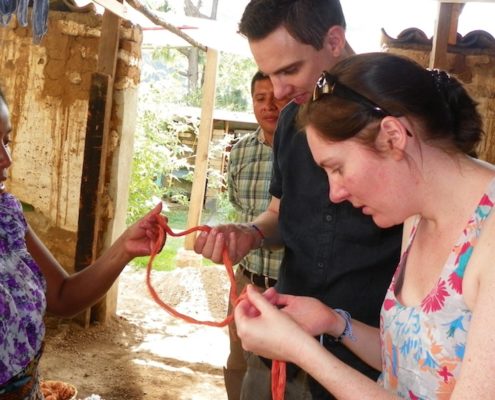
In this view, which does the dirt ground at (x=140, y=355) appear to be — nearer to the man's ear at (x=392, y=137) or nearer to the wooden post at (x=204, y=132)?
the wooden post at (x=204, y=132)

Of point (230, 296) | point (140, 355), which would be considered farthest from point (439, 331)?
point (140, 355)

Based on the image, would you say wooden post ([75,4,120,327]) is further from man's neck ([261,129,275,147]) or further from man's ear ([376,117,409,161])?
man's ear ([376,117,409,161])

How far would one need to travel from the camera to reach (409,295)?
5.29 feet

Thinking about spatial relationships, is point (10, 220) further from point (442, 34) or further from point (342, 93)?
point (442, 34)

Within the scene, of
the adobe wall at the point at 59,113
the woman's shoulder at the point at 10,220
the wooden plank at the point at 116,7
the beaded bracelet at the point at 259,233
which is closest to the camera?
the woman's shoulder at the point at 10,220

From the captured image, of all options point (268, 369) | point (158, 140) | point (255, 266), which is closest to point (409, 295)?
point (268, 369)

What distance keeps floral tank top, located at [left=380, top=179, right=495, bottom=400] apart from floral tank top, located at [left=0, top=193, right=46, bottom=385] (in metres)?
1.27

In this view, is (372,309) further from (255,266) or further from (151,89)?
(151,89)

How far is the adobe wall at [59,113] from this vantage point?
537 cm

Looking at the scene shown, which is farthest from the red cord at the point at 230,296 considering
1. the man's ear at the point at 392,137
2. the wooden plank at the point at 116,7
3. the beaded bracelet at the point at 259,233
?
the wooden plank at the point at 116,7

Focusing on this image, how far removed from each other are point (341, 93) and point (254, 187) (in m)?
2.71

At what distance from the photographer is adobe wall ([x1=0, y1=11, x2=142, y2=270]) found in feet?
17.6

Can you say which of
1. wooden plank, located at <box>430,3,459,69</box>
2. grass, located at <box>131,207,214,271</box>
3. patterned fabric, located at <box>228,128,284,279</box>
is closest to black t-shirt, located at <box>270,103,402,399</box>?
patterned fabric, located at <box>228,128,284,279</box>

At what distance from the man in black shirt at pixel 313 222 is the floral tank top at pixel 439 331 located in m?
0.63
